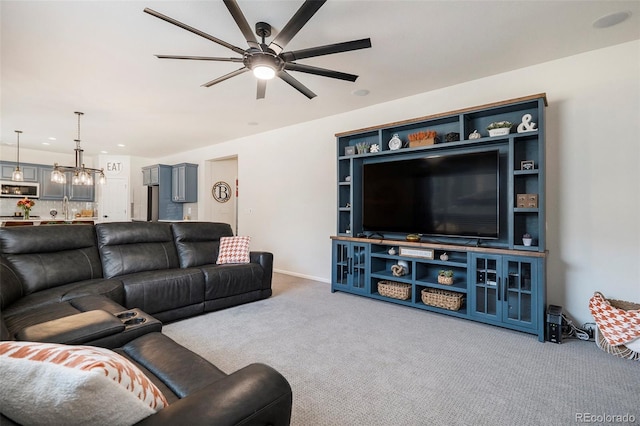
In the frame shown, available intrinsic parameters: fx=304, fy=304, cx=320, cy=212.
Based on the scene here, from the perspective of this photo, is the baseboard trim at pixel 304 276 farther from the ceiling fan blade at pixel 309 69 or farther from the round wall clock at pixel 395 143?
the ceiling fan blade at pixel 309 69

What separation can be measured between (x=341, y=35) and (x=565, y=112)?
2295 millimetres

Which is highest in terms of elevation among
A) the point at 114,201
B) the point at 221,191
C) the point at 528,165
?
the point at 221,191

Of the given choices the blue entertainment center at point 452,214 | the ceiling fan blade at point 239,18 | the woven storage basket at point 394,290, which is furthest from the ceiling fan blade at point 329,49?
the woven storage basket at point 394,290

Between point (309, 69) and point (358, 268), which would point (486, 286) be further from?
point (309, 69)

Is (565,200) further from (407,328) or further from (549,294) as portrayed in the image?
(407,328)

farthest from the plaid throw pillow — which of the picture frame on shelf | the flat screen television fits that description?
the picture frame on shelf

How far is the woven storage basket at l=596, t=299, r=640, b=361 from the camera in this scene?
89.7 inches

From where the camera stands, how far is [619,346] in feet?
7.65

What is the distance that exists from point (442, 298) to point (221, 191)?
586cm

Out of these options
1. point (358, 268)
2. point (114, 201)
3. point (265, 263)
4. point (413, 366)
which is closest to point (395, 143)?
point (358, 268)

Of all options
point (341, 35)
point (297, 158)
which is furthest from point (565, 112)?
point (297, 158)

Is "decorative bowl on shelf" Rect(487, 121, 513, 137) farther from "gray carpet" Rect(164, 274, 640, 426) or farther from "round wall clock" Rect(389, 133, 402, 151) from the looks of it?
"gray carpet" Rect(164, 274, 640, 426)

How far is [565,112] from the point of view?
9.68 ft

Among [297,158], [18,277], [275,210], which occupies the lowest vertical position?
[18,277]
